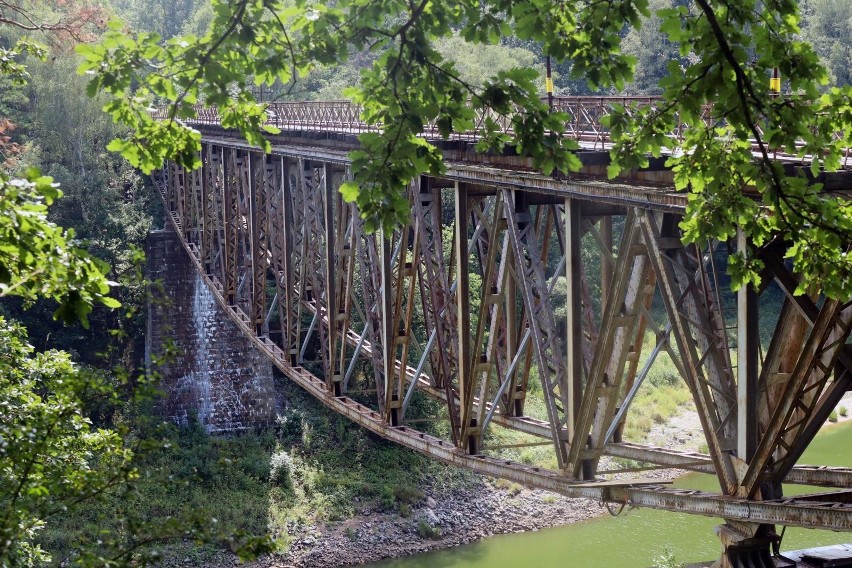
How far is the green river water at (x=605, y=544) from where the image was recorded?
2366cm

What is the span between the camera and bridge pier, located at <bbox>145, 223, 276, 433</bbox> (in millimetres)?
31125

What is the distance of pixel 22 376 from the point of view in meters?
11.0

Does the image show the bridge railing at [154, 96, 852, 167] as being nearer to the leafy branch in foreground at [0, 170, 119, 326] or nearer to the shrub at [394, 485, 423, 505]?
the leafy branch in foreground at [0, 170, 119, 326]

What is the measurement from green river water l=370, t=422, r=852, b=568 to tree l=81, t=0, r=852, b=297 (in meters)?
18.1

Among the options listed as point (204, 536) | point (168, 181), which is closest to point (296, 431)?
point (168, 181)

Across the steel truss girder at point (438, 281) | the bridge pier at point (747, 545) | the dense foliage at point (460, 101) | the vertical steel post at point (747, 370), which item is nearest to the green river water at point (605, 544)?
the steel truss girder at point (438, 281)

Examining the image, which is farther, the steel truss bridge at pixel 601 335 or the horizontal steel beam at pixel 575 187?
the horizontal steel beam at pixel 575 187

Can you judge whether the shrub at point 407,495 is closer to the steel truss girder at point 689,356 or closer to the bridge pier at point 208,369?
the bridge pier at point 208,369

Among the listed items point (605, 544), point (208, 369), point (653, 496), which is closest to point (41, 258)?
point (653, 496)

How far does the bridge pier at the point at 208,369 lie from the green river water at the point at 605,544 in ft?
23.3

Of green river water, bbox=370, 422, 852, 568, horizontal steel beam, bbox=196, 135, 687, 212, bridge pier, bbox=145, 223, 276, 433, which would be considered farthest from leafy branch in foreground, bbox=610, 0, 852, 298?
bridge pier, bbox=145, 223, 276, 433

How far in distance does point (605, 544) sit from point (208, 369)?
12231 mm

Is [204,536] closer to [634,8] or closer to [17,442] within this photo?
[17,442]

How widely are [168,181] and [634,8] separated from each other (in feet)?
93.7
